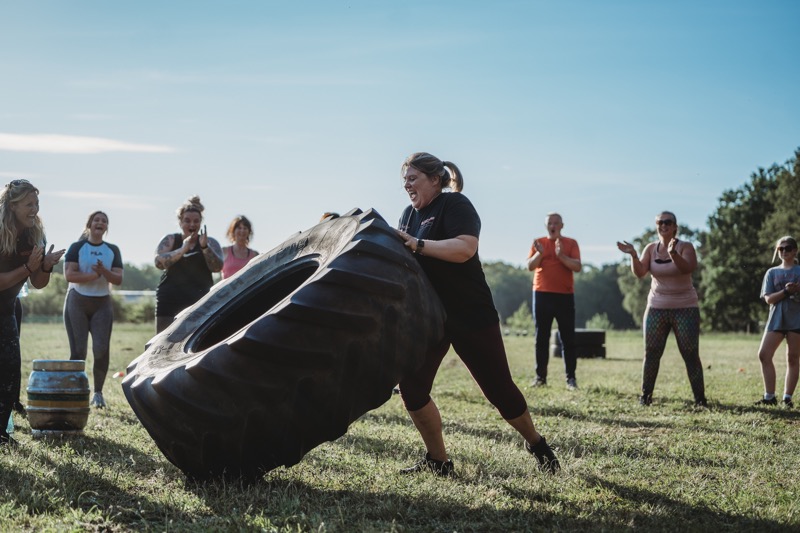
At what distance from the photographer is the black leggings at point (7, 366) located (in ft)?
21.1

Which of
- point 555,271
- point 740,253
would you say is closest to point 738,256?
point 740,253

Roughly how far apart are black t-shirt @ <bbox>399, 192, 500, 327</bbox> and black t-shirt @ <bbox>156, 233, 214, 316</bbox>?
4326 millimetres

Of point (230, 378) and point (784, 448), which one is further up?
point (230, 378)

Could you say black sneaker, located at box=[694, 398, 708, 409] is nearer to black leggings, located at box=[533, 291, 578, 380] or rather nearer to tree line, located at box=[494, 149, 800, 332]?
black leggings, located at box=[533, 291, 578, 380]

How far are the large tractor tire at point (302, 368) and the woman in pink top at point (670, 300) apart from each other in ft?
16.7

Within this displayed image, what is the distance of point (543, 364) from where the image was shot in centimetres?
1128

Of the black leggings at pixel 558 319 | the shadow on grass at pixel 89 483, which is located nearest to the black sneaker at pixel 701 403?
the black leggings at pixel 558 319

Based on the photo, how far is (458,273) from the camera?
5055 millimetres

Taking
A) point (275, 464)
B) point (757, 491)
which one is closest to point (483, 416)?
point (757, 491)

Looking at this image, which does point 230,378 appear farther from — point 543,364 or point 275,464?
point 543,364

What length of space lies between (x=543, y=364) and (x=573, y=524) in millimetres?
7108

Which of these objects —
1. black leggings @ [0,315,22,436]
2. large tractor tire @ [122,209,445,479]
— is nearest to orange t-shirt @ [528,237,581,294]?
large tractor tire @ [122,209,445,479]

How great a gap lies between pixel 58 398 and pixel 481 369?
12.8 ft

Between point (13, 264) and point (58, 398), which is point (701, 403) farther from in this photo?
point (13, 264)
